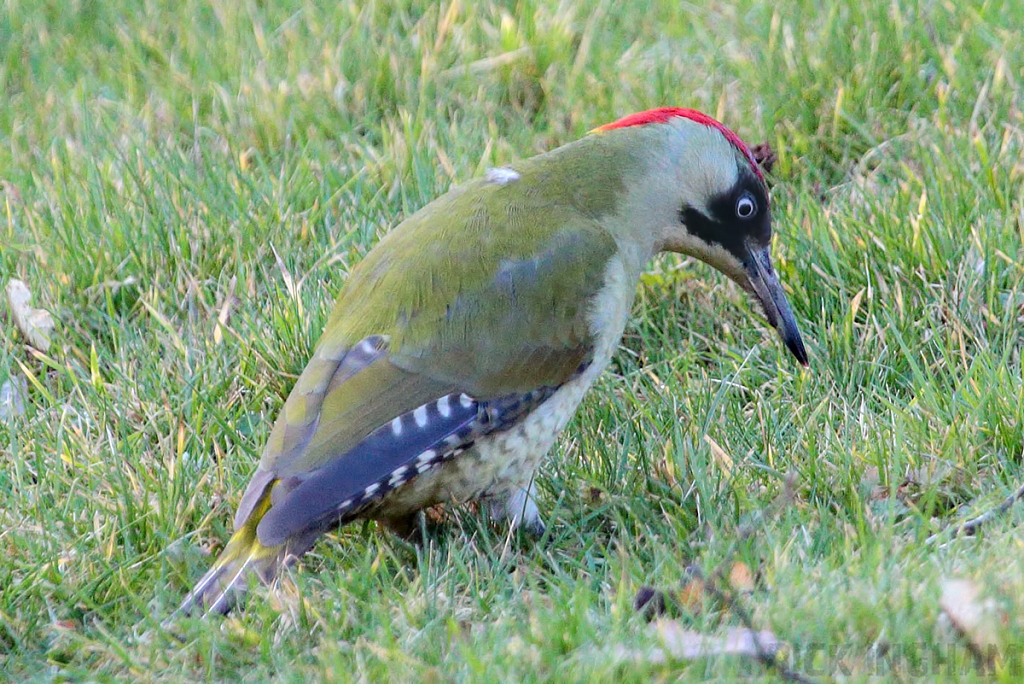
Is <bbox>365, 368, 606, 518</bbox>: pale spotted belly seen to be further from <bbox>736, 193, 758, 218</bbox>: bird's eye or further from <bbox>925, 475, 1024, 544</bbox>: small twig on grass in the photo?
<bbox>925, 475, 1024, 544</bbox>: small twig on grass

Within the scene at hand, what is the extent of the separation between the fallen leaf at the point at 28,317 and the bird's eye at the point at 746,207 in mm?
2120

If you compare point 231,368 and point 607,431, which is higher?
point 231,368

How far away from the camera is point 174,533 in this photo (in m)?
3.40

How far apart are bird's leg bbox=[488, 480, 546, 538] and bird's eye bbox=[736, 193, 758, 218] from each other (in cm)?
102

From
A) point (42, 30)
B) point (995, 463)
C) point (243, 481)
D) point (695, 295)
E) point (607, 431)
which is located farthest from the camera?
point (42, 30)

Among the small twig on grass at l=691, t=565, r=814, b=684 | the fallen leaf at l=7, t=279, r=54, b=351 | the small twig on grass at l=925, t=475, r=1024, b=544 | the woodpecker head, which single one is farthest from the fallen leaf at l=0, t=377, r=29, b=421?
the small twig on grass at l=925, t=475, r=1024, b=544

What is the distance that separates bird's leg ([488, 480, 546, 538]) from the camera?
135 inches

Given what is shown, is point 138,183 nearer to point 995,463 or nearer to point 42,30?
point 42,30

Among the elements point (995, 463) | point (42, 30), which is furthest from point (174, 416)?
point (42, 30)

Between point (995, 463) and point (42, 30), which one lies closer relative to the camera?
point (995, 463)

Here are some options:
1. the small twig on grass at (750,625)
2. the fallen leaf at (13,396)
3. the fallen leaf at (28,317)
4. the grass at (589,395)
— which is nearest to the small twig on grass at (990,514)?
the grass at (589,395)

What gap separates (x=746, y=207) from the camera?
3.90m

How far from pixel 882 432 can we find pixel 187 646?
68.5 inches

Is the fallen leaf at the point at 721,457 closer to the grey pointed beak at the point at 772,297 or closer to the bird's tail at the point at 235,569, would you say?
the grey pointed beak at the point at 772,297
